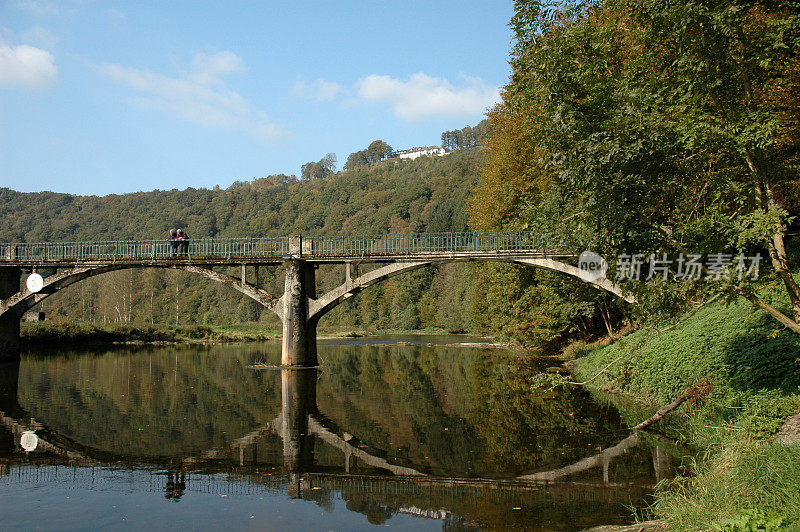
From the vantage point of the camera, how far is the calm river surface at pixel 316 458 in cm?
785

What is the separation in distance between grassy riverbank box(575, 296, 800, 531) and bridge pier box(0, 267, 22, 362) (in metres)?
27.5

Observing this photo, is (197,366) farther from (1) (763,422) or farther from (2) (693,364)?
(1) (763,422)

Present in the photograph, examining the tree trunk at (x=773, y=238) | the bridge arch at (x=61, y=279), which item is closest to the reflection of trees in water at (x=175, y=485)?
the tree trunk at (x=773, y=238)

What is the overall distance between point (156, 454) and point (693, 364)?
10972 millimetres

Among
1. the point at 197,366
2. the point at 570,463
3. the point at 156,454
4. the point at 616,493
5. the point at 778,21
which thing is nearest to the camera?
the point at 616,493

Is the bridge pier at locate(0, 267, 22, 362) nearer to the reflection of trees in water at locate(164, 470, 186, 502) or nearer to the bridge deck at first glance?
the bridge deck

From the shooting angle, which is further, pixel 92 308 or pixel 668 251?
pixel 92 308

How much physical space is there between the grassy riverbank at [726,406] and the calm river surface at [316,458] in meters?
0.95

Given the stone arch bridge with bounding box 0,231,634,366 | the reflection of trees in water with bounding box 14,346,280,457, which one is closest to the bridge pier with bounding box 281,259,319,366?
the stone arch bridge with bounding box 0,231,634,366

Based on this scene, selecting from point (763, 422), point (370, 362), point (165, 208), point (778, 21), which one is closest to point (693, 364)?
point (763, 422)

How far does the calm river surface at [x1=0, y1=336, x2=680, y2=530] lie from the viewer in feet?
25.7

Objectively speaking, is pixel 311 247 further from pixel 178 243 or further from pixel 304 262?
pixel 178 243

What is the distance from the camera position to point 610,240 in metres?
9.77

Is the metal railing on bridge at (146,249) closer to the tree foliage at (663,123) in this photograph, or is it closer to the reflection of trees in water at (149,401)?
the reflection of trees in water at (149,401)
